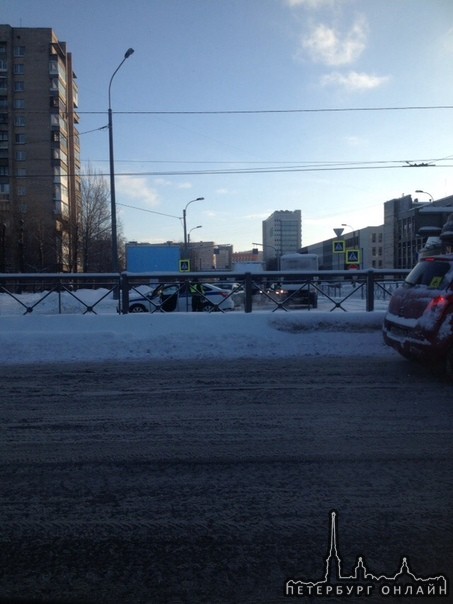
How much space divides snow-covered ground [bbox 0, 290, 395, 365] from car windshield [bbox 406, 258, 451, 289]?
2299 millimetres

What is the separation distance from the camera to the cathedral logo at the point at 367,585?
9.08ft

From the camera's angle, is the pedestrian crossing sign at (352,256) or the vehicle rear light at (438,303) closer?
the vehicle rear light at (438,303)

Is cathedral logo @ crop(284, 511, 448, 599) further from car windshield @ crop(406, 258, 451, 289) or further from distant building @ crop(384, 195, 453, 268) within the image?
distant building @ crop(384, 195, 453, 268)

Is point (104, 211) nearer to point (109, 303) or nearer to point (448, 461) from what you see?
point (109, 303)

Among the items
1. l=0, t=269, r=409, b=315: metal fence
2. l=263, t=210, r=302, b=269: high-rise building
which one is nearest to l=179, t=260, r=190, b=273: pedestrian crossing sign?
l=0, t=269, r=409, b=315: metal fence

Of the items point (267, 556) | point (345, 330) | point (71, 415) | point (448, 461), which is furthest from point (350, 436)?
point (345, 330)

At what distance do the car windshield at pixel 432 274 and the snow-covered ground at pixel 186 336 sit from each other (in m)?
2.30

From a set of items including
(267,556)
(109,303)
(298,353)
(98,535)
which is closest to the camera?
(267,556)

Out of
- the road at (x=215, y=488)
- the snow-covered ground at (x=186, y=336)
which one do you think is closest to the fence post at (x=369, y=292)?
the snow-covered ground at (x=186, y=336)

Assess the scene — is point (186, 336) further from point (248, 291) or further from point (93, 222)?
point (93, 222)

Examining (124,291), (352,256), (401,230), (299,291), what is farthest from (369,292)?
(401,230)

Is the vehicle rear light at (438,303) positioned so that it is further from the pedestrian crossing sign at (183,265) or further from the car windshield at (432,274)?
the pedestrian crossing sign at (183,265)

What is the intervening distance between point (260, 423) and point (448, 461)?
75.8 inches

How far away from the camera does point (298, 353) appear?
33.9 feet
